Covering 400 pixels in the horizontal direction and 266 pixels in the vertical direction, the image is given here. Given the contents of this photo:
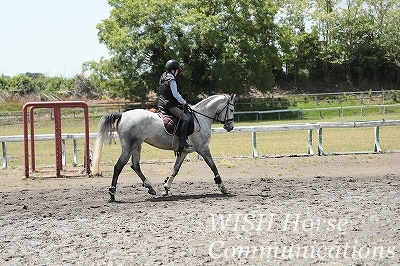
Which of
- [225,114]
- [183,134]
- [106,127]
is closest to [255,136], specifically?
[225,114]

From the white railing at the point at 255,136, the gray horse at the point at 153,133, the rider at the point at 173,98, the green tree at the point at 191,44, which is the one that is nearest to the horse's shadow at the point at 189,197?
the gray horse at the point at 153,133

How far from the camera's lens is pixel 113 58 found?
51969 mm

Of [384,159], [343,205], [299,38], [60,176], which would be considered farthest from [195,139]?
[299,38]

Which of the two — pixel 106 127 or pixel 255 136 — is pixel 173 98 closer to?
pixel 106 127

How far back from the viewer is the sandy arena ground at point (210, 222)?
7129 millimetres

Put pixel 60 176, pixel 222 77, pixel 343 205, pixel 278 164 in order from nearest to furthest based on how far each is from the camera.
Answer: pixel 343 205
pixel 60 176
pixel 278 164
pixel 222 77

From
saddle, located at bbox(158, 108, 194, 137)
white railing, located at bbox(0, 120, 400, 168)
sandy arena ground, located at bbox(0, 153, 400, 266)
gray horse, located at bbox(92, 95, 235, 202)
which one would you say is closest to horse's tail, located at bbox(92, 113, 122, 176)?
gray horse, located at bbox(92, 95, 235, 202)

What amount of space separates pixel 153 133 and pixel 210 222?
11.9 ft

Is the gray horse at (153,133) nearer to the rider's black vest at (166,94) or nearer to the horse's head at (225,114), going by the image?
the horse's head at (225,114)

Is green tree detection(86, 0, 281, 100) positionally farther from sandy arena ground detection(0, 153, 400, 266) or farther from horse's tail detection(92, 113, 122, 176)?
horse's tail detection(92, 113, 122, 176)

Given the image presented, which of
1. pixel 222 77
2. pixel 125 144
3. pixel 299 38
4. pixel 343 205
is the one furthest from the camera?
pixel 299 38

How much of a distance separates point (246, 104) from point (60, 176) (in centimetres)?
3794

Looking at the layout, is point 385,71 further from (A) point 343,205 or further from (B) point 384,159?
(A) point 343,205

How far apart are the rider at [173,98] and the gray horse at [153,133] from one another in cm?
23
